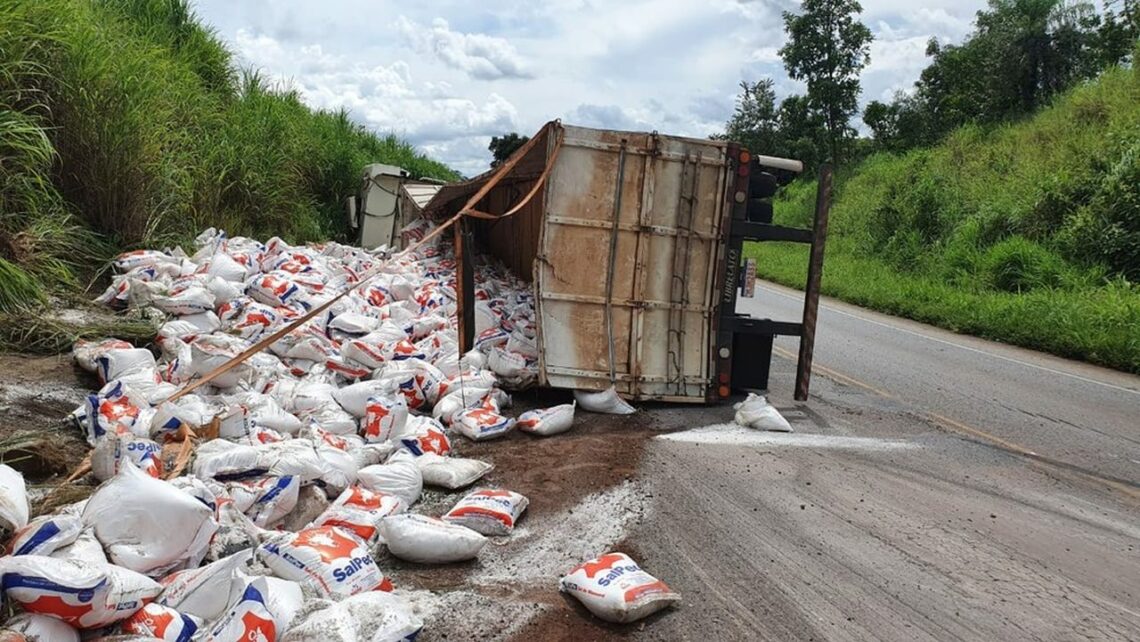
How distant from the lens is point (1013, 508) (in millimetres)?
3771

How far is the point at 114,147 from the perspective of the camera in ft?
21.0

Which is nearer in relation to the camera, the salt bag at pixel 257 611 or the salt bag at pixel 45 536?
the salt bag at pixel 257 611

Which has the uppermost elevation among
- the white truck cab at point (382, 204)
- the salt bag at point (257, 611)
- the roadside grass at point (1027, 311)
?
the white truck cab at point (382, 204)

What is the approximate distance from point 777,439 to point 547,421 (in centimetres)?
145

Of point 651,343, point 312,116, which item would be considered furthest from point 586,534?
point 312,116

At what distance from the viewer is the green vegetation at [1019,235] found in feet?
31.6

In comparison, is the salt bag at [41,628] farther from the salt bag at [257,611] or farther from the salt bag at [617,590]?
the salt bag at [617,590]

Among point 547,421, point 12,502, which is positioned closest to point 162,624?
point 12,502

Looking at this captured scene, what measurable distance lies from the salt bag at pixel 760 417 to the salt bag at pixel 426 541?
8.02 ft

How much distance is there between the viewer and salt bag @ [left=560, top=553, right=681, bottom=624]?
8.70ft

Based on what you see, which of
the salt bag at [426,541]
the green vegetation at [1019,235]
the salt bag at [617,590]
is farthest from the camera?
the green vegetation at [1019,235]

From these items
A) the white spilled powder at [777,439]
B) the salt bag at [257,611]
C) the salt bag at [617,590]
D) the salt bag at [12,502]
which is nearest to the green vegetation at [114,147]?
the salt bag at [12,502]

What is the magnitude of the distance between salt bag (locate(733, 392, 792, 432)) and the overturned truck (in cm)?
44

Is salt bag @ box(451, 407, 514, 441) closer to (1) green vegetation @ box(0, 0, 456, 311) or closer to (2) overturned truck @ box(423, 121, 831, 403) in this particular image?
(2) overturned truck @ box(423, 121, 831, 403)
